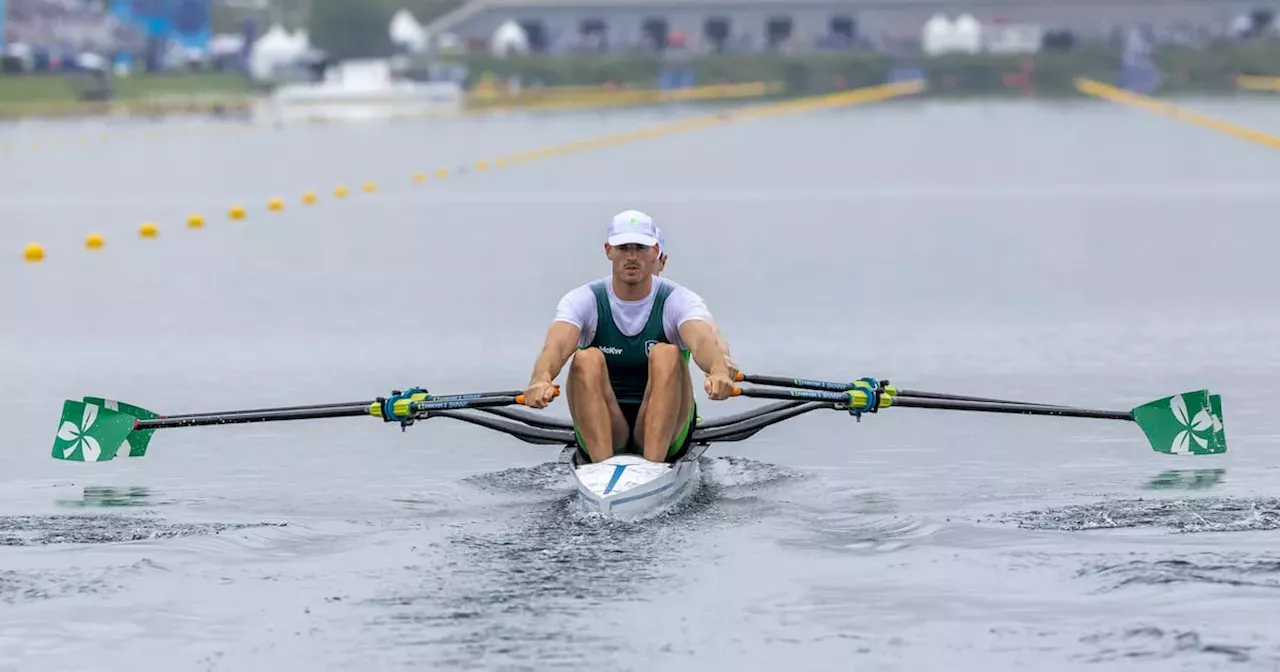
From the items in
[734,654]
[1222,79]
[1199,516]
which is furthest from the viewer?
[1222,79]

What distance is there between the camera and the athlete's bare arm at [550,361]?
1160 cm

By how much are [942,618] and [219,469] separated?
16.8ft

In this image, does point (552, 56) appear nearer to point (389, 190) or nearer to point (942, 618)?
point (389, 190)

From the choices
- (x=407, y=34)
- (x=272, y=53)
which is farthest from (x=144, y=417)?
(x=407, y=34)

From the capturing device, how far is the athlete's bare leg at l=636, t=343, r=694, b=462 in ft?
38.5

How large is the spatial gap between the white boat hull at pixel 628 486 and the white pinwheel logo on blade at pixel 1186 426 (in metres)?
2.88

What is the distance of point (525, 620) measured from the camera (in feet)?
30.5

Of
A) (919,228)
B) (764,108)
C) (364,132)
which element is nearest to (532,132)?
(364,132)

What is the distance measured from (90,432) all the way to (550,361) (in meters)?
2.66

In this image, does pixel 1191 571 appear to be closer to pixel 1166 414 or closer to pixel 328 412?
pixel 1166 414

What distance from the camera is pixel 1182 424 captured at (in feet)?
43.1

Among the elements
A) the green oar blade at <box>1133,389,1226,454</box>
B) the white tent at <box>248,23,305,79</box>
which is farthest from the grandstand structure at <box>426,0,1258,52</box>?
the green oar blade at <box>1133,389,1226,454</box>

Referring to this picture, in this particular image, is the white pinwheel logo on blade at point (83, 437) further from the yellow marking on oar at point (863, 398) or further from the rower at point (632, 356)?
the yellow marking on oar at point (863, 398)

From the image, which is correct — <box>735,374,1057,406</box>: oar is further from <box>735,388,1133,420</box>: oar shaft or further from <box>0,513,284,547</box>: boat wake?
<box>0,513,284,547</box>: boat wake
